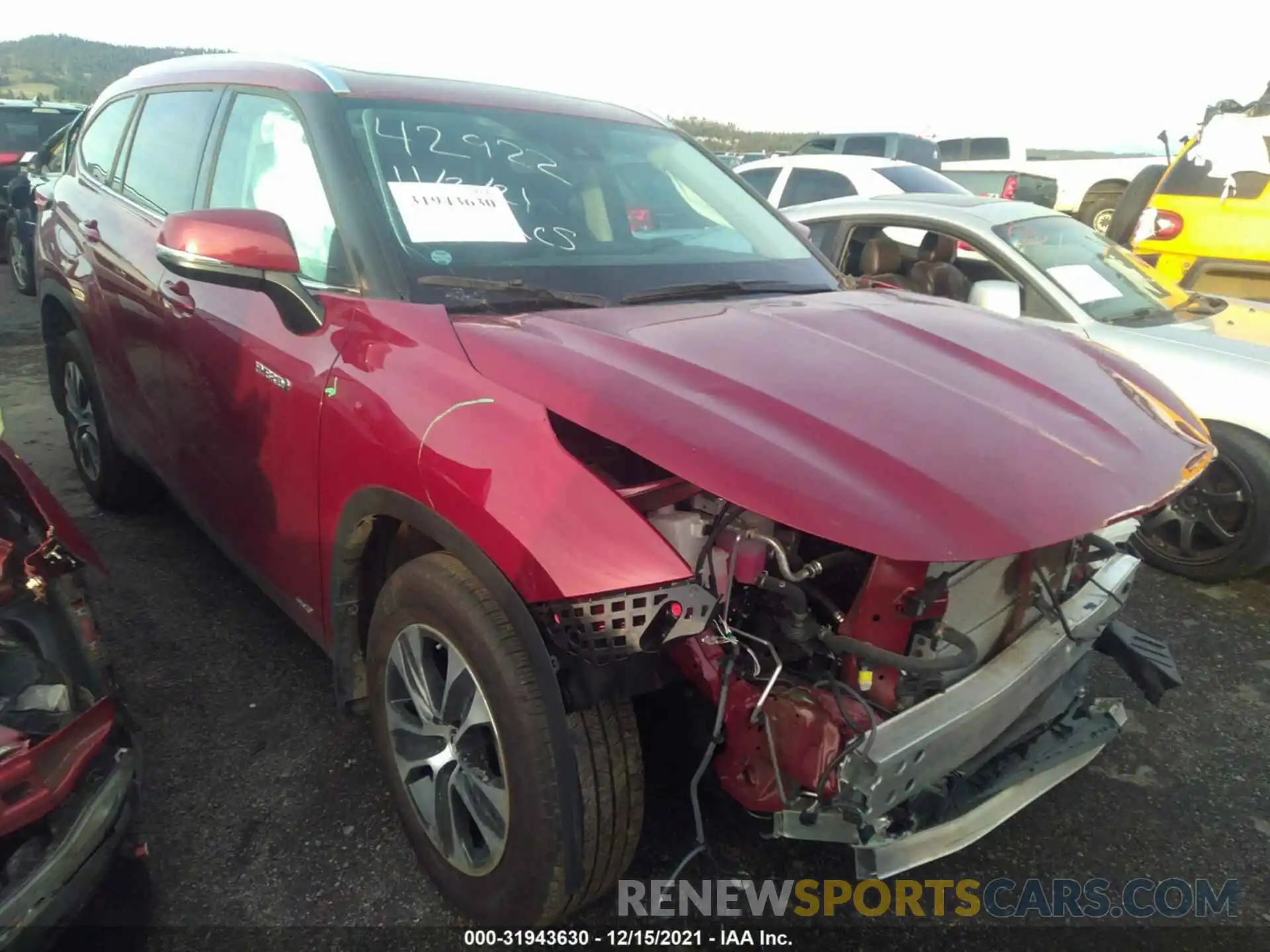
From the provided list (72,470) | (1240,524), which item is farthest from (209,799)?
(1240,524)

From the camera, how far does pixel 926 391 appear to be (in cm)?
188

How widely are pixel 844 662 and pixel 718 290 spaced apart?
119cm

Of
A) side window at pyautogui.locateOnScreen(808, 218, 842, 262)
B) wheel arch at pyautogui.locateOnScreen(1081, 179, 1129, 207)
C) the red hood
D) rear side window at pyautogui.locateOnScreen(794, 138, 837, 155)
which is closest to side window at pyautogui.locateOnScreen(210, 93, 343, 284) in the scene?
the red hood

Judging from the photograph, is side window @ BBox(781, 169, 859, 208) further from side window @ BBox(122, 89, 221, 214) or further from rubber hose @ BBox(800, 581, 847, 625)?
rubber hose @ BBox(800, 581, 847, 625)

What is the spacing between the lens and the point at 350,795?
8.05 feet

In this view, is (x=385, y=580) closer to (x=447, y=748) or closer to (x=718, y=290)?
(x=447, y=748)

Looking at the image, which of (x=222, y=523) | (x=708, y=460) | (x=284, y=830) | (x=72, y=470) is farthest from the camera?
(x=72, y=470)

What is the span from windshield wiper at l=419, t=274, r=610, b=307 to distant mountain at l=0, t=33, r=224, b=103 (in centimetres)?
2039

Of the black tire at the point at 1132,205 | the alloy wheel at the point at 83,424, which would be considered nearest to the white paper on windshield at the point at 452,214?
the alloy wheel at the point at 83,424

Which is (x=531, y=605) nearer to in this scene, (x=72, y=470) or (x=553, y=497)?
(x=553, y=497)

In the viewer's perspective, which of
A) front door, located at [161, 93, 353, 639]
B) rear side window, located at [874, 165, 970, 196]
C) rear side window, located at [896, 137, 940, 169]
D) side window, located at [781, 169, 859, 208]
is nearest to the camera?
front door, located at [161, 93, 353, 639]

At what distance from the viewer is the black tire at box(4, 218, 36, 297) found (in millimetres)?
9383

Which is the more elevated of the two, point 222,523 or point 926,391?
point 926,391

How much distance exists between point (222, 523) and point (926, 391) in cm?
222
